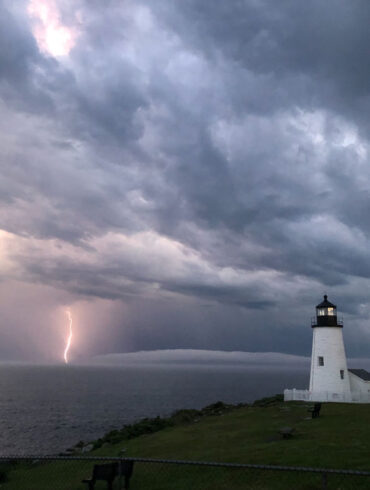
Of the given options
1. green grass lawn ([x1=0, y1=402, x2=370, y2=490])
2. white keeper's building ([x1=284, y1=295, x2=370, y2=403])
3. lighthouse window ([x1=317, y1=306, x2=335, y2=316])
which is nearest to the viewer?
green grass lawn ([x1=0, y1=402, x2=370, y2=490])

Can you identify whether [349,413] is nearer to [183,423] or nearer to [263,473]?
[183,423]

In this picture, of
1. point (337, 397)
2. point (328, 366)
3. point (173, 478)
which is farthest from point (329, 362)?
point (173, 478)

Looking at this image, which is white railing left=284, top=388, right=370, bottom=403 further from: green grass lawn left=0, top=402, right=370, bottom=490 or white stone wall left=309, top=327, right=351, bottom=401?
green grass lawn left=0, top=402, right=370, bottom=490

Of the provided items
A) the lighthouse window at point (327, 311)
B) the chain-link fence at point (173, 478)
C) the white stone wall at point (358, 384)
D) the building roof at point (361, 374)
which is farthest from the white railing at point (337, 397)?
the chain-link fence at point (173, 478)

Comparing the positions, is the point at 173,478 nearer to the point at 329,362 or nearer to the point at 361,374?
the point at 329,362

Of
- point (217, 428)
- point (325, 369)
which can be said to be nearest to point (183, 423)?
point (217, 428)

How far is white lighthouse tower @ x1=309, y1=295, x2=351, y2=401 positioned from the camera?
151 feet

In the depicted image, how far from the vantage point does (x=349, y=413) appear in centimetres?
3478

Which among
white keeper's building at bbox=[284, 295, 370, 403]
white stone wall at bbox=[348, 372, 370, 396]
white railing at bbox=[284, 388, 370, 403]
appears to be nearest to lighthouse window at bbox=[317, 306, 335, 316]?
white keeper's building at bbox=[284, 295, 370, 403]

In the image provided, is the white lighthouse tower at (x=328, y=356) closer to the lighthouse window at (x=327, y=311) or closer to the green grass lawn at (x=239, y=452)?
the lighthouse window at (x=327, y=311)

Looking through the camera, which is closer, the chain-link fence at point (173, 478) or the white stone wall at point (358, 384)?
the chain-link fence at point (173, 478)

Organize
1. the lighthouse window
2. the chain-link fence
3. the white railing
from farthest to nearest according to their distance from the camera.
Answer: the lighthouse window → the white railing → the chain-link fence

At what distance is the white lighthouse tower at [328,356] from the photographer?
4609 centimetres

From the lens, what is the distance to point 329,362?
4647 centimetres
